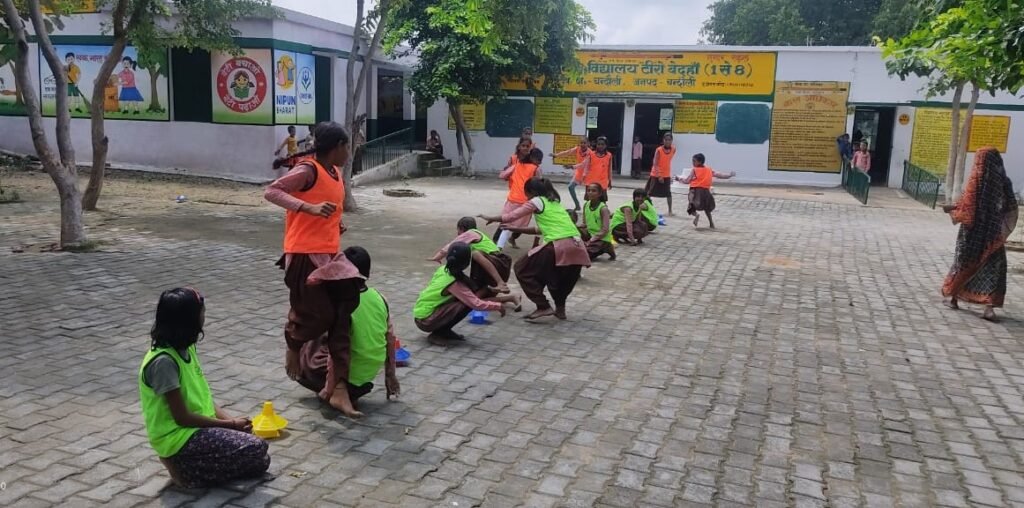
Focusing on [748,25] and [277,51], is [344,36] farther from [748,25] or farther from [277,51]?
[748,25]

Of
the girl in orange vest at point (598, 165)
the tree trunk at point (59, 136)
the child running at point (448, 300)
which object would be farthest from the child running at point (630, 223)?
the tree trunk at point (59, 136)

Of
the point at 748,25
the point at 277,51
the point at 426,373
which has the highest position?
the point at 748,25

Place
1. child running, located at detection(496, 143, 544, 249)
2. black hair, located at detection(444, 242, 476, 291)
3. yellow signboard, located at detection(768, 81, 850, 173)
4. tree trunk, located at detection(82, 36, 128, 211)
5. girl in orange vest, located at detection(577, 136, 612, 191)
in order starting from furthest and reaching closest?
yellow signboard, located at detection(768, 81, 850, 173) → girl in orange vest, located at detection(577, 136, 612, 191) → tree trunk, located at detection(82, 36, 128, 211) → child running, located at detection(496, 143, 544, 249) → black hair, located at detection(444, 242, 476, 291)

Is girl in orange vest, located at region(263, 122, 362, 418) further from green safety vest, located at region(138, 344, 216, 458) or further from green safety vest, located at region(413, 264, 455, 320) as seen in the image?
green safety vest, located at region(413, 264, 455, 320)

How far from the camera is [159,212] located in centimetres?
1251

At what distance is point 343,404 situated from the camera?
4.41m

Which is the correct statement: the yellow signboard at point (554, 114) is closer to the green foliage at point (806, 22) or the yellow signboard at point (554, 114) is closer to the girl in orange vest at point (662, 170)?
the girl in orange vest at point (662, 170)

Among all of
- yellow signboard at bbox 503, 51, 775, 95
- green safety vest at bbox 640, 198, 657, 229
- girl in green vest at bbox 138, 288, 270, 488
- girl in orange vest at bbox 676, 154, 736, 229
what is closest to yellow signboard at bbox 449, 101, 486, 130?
yellow signboard at bbox 503, 51, 775, 95

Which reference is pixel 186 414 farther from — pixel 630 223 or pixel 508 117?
pixel 508 117

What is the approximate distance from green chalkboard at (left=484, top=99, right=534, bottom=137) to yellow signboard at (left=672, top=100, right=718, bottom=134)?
14.0 ft

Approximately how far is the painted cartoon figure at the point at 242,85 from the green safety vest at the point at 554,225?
1194 centimetres

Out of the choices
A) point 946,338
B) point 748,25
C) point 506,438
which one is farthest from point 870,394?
point 748,25

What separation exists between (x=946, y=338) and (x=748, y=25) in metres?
30.2

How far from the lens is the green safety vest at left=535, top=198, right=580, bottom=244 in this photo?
22.4 feet
